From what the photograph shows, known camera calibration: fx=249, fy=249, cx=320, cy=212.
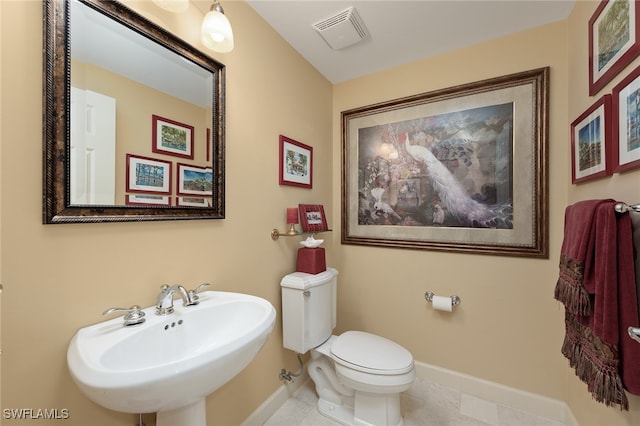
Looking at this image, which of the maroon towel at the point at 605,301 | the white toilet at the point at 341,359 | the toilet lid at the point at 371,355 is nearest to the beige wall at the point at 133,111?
the white toilet at the point at 341,359

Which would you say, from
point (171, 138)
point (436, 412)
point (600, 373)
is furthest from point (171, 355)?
point (436, 412)

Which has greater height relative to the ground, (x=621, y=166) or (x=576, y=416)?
(x=621, y=166)

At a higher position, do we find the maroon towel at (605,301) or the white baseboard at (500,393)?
the maroon towel at (605,301)

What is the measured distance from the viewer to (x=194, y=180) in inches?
45.4

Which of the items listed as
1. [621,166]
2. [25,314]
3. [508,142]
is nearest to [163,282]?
[25,314]

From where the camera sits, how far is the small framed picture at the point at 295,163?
1646 millimetres

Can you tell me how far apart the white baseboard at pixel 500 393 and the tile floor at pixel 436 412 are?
0.10ft

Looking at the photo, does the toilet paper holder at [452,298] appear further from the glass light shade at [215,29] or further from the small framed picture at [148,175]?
the glass light shade at [215,29]

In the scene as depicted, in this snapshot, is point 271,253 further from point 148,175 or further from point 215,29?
point 215,29

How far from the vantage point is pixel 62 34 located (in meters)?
0.77

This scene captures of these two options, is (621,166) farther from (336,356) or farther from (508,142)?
(336,356)

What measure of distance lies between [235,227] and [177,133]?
1.72 feet

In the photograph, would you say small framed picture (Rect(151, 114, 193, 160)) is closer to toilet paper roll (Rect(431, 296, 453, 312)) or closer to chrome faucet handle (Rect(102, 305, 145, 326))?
chrome faucet handle (Rect(102, 305, 145, 326))

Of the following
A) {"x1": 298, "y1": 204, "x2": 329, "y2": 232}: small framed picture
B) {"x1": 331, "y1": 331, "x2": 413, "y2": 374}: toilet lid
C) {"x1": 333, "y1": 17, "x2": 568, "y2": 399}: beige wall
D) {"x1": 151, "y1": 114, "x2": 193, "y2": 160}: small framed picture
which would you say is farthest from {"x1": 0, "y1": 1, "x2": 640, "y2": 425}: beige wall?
{"x1": 331, "y1": 331, "x2": 413, "y2": 374}: toilet lid
